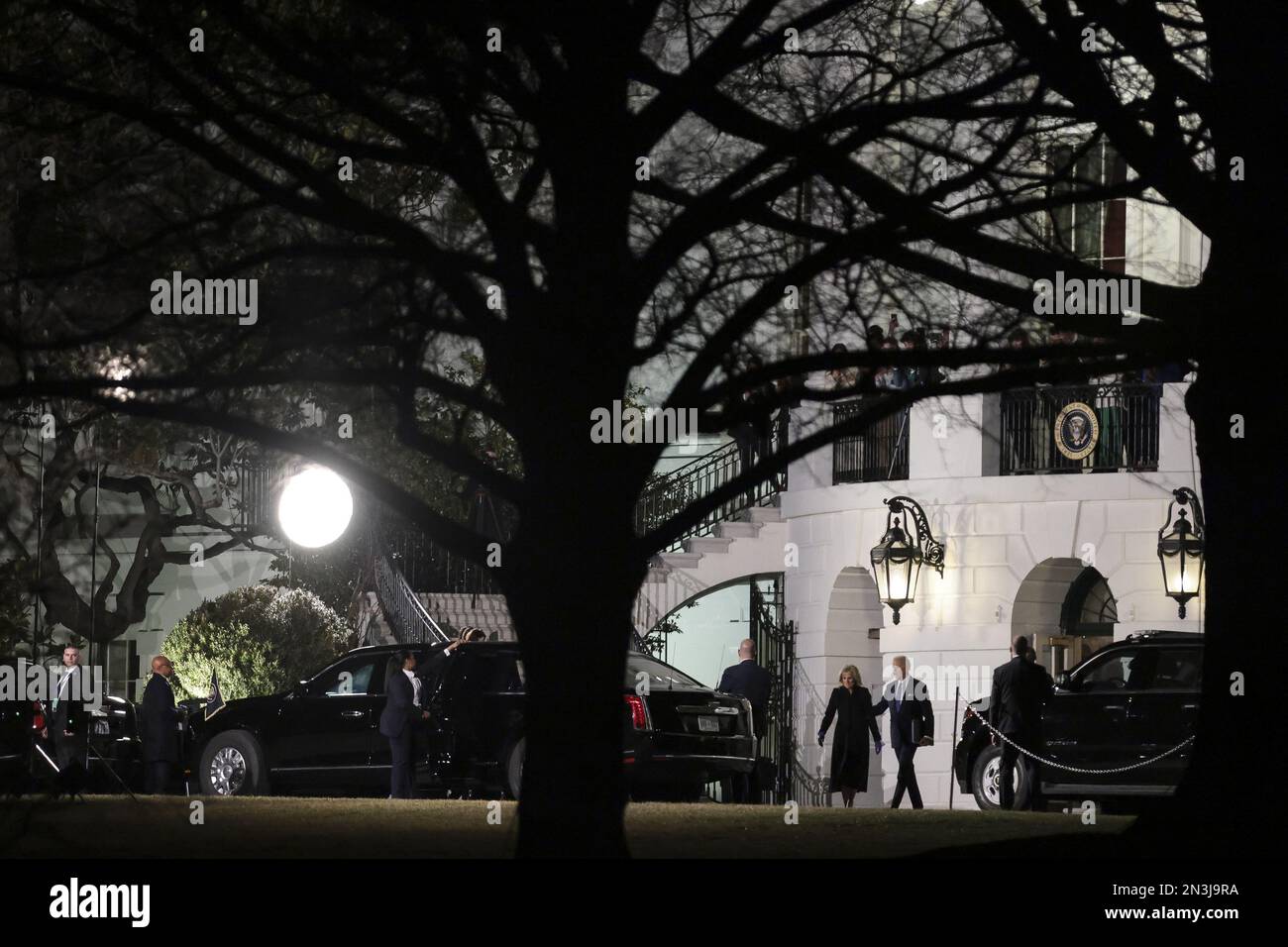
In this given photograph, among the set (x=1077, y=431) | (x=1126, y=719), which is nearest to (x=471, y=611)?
(x=1077, y=431)

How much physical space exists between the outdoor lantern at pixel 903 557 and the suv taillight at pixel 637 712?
24.3ft

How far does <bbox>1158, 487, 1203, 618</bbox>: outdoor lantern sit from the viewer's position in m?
25.8

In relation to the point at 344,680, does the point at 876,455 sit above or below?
above

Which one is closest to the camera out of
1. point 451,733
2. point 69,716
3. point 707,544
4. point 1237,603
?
point 1237,603

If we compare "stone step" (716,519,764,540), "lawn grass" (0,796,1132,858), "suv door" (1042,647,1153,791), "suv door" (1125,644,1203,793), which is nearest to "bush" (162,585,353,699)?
"stone step" (716,519,764,540)

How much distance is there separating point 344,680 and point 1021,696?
6.40 m

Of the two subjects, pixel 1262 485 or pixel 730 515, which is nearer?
pixel 1262 485

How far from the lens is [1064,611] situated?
2845cm

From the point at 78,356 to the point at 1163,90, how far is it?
6900mm

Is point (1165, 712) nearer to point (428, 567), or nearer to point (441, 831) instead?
point (441, 831)

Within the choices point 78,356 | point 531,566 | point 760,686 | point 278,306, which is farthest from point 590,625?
point 760,686

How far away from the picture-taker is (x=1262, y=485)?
1316 centimetres
